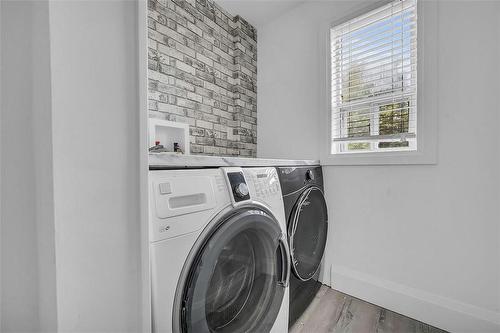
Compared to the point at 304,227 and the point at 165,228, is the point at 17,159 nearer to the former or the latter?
the point at 165,228

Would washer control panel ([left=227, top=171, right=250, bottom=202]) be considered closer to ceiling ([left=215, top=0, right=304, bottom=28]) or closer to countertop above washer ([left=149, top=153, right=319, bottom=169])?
countertop above washer ([left=149, top=153, right=319, bottom=169])

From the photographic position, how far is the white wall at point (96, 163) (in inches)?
12.6

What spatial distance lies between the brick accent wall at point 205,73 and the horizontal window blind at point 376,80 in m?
0.84

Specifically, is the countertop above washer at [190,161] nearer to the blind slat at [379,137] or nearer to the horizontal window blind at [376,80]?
the blind slat at [379,137]

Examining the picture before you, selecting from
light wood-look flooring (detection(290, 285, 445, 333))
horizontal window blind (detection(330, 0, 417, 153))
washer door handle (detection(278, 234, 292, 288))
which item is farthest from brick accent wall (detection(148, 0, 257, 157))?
light wood-look flooring (detection(290, 285, 445, 333))

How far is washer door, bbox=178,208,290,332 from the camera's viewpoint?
70 cm

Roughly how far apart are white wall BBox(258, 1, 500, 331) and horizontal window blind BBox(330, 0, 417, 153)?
0.14 metres

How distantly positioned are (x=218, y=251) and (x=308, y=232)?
940mm

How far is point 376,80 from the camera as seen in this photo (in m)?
1.64

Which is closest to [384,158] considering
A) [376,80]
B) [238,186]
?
[376,80]

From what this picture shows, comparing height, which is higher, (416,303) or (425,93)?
(425,93)

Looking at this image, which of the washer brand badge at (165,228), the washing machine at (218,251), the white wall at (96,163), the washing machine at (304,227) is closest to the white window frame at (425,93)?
the washing machine at (304,227)

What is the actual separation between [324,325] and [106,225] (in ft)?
4.95

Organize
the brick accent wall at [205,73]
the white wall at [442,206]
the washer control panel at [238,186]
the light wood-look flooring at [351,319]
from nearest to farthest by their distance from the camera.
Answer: the washer control panel at [238,186], the white wall at [442,206], the light wood-look flooring at [351,319], the brick accent wall at [205,73]
